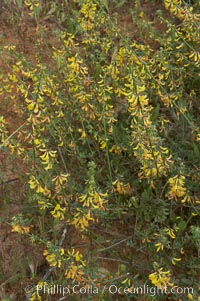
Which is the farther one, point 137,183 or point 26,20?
point 26,20

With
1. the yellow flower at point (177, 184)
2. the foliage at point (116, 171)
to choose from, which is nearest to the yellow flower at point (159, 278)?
the foliage at point (116, 171)

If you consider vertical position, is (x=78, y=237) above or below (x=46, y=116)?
below

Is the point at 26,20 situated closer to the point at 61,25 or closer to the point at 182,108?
the point at 61,25

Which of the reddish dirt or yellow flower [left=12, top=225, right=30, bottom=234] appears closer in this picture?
yellow flower [left=12, top=225, right=30, bottom=234]

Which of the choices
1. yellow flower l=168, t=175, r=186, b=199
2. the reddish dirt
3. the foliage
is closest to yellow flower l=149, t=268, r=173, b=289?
the foliage

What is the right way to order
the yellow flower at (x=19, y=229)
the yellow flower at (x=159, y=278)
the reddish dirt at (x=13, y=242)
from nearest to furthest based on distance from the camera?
the yellow flower at (x=159, y=278) < the yellow flower at (x=19, y=229) < the reddish dirt at (x=13, y=242)

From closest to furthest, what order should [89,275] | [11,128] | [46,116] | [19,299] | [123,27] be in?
1. [89,275]
2. [46,116]
3. [19,299]
4. [11,128]
5. [123,27]

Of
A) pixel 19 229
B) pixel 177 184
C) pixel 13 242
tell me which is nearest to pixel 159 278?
pixel 177 184

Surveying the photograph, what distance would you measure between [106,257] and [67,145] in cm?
62

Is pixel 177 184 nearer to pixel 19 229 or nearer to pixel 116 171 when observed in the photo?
pixel 116 171

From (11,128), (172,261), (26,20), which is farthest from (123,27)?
(172,261)

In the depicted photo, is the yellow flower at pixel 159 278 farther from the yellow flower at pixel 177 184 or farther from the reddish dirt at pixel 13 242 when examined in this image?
the reddish dirt at pixel 13 242

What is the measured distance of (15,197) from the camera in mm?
2963

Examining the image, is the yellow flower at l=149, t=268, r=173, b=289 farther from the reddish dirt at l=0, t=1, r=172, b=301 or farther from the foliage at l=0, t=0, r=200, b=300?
the reddish dirt at l=0, t=1, r=172, b=301
